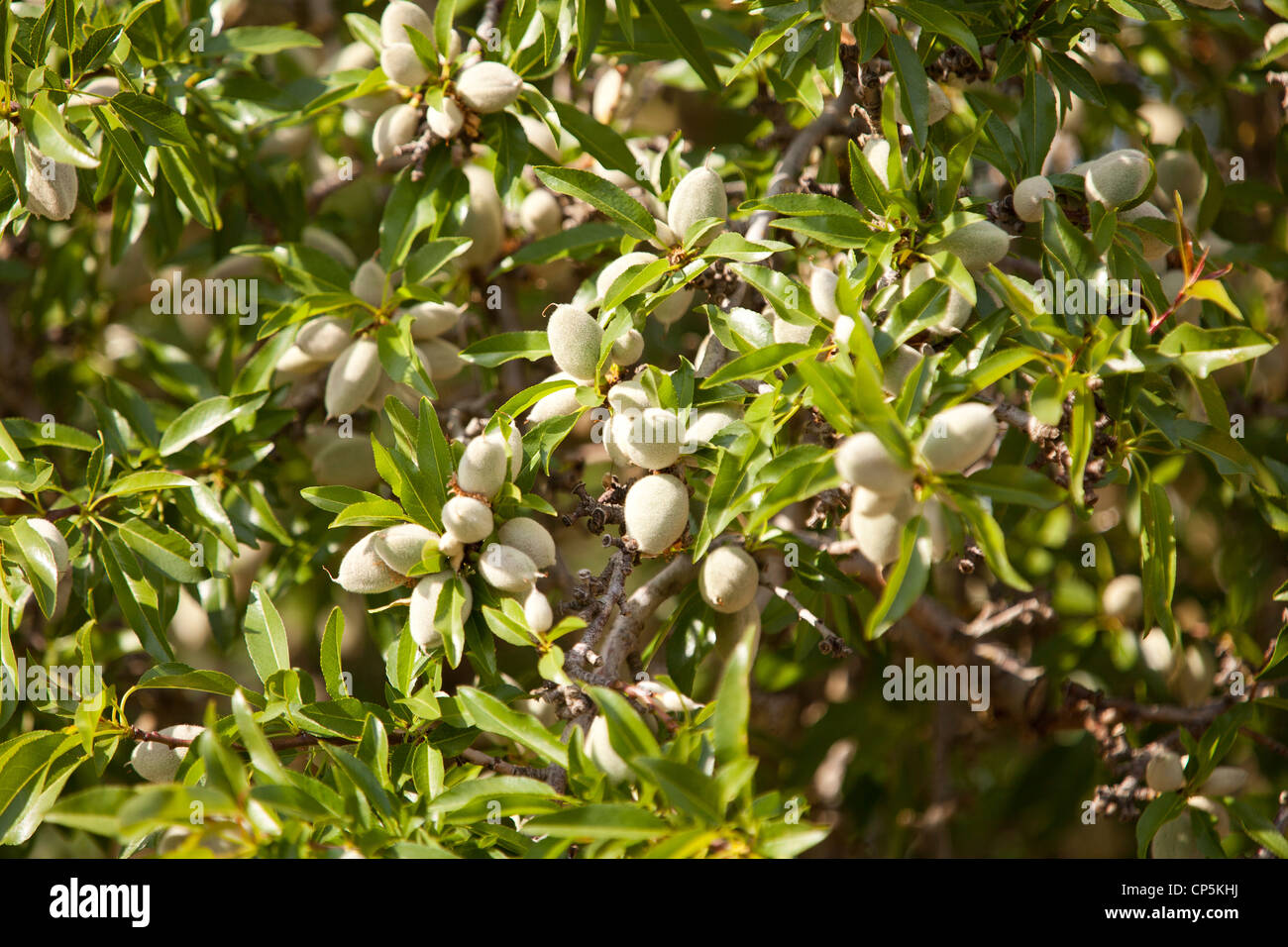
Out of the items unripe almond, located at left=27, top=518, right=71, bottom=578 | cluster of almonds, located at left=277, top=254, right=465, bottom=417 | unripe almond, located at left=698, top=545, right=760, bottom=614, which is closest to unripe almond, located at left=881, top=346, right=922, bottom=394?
unripe almond, located at left=698, top=545, right=760, bottom=614

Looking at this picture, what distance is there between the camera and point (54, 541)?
138cm

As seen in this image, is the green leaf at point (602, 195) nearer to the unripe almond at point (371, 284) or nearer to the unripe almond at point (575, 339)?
the unripe almond at point (575, 339)

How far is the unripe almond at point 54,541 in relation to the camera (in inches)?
53.8

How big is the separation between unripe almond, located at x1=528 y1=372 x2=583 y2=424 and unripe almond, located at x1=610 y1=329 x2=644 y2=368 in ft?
0.22

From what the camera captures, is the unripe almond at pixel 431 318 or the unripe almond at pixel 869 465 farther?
the unripe almond at pixel 431 318

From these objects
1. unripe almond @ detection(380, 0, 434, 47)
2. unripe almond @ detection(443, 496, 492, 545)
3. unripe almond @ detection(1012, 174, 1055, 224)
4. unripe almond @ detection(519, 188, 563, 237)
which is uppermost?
unripe almond @ detection(380, 0, 434, 47)

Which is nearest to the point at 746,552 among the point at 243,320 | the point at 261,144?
the point at 243,320

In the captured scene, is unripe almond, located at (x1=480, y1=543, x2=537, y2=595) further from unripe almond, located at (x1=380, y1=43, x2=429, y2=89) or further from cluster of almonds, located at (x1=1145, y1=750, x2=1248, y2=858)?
cluster of almonds, located at (x1=1145, y1=750, x2=1248, y2=858)

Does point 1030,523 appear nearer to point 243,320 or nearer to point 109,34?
point 243,320

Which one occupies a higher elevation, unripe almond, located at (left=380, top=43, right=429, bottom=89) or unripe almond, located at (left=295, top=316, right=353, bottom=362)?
unripe almond, located at (left=380, top=43, right=429, bottom=89)

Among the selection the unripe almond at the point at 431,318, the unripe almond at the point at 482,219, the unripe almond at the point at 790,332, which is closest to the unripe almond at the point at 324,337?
the unripe almond at the point at 431,318

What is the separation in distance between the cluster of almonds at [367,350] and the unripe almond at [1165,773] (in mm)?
1162

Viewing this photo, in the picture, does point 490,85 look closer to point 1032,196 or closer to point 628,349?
point 628,349

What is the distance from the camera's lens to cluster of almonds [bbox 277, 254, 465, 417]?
5.18 ft
